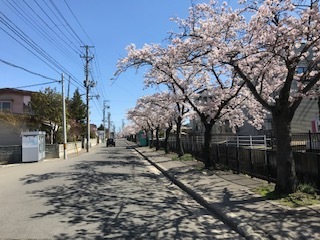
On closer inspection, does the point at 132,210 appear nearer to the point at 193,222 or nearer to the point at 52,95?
the point at 193,222

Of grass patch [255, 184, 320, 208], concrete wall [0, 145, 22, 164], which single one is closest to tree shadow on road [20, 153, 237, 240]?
grass patch [255, 184, 320, 208]

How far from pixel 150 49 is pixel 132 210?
11759mm

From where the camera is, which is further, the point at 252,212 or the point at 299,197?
the point at 299,197

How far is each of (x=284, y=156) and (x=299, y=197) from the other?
3.82 feet

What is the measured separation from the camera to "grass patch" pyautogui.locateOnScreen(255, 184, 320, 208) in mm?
8768

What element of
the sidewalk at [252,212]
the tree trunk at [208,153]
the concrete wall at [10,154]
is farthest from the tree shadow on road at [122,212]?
the concrete wall at [10,154]

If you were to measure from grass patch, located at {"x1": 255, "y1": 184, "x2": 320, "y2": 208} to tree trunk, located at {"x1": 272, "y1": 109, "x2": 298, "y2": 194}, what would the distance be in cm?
21

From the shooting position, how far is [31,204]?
394 inches

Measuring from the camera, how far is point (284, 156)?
9.83 m

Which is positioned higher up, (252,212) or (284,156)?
(284,156)

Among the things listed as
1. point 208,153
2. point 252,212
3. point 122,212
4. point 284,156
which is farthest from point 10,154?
point 252,212

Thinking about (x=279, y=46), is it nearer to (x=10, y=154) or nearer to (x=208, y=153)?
(x=208, y=153)

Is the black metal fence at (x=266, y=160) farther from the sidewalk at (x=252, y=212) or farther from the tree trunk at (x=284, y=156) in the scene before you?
the tree trunk at (x=284, y=156)

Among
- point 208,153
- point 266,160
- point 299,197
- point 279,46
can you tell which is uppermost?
point 279,46
